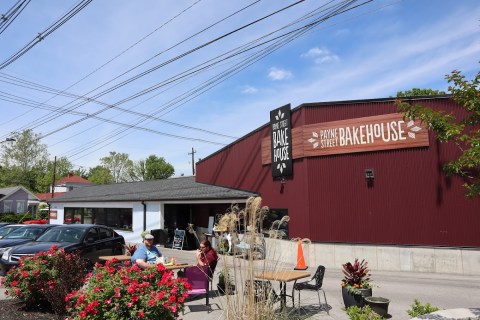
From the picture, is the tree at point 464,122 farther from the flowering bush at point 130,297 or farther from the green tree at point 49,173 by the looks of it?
the green tree at point 49,173

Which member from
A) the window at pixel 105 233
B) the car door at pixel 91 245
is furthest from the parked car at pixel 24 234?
the car door at pixel 91 245

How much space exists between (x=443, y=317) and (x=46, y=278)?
6336mm

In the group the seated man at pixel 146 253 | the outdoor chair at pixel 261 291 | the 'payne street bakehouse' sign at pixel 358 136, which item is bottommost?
the outdoor chair at pixel 261 291

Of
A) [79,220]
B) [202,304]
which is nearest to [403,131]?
[202,304]

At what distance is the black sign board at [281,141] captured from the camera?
16.0 m

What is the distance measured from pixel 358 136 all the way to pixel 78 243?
32.5ft

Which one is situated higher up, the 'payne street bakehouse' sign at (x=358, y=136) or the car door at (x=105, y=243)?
the 'payne street bakehouse' sign at (x=358, y=136)

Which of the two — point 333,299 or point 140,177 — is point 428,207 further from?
point 140,177

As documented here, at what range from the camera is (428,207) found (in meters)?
12.9

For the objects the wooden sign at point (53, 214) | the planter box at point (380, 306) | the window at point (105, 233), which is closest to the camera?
the planter box at point (380, 306)

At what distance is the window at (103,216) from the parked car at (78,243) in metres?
12.0

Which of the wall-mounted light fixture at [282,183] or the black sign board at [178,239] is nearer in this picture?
the wall-mounted light fixture at [282,183]

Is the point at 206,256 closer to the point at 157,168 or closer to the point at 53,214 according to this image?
the point at 53,214

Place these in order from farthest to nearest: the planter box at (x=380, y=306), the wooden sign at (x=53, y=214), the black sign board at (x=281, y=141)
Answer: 1. the wooden sign at (x=53, y=214)
2. the black sign board at (x=281, y=141)
3. the planter box at (x=380, y=306)
